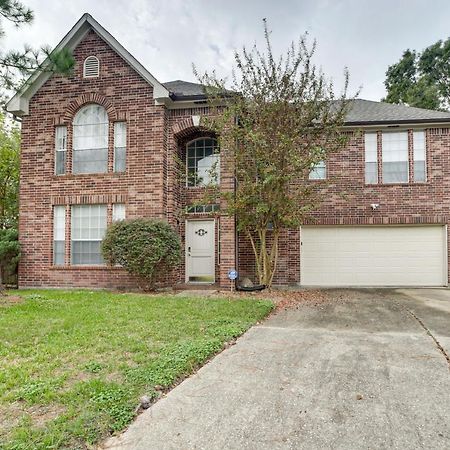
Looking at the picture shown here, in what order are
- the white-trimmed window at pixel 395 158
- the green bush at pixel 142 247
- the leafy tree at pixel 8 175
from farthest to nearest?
the leafy tree at pixel 8 175 → the white-trimmed window at pixel 395 158 → the green bush at pixel 142 247

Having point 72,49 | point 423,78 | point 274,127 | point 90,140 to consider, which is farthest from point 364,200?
point 423,78

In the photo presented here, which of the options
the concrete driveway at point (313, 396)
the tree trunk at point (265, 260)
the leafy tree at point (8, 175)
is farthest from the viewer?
the leafy tree at point (8, 175)

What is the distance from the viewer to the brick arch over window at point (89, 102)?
436 inches

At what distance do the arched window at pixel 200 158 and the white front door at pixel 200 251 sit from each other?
1.37 m

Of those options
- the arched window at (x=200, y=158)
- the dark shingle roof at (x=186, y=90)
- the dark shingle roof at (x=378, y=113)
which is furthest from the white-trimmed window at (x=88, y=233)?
the dark shingle roof at (x=378, y=113)

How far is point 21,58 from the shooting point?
316 inches

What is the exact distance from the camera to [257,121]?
9461mm

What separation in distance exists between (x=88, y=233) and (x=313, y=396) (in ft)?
30.0

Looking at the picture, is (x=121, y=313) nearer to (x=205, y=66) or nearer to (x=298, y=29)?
(x=205, y=66)

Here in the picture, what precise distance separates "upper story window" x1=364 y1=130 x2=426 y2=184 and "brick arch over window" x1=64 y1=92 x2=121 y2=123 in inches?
308

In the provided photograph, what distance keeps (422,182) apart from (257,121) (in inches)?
230

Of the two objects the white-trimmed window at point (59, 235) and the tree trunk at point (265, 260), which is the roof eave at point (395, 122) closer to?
the tree trunk at point (265, 260)

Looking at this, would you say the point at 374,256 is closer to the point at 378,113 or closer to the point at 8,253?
the point at 378,113

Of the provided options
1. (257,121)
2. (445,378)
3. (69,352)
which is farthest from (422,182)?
(69,352)
